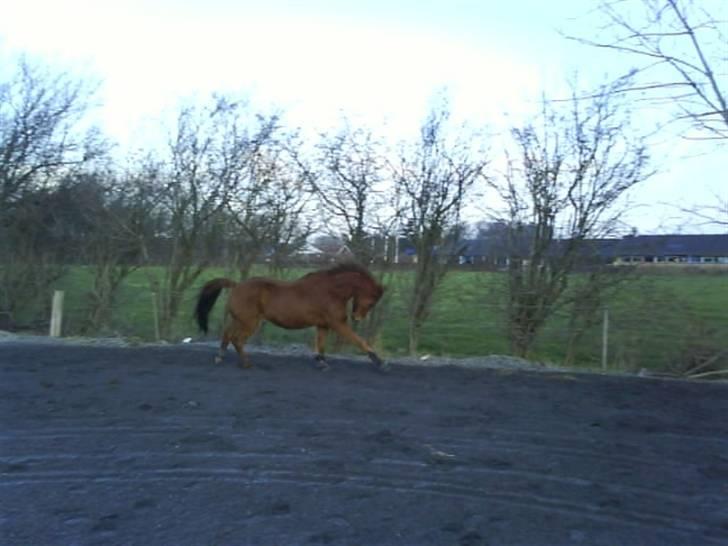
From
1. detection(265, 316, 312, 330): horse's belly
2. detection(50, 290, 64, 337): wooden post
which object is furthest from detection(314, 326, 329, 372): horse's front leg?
detection(50, 290, 64, 337): wooden post

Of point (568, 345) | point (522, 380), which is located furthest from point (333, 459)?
point (568, 345)

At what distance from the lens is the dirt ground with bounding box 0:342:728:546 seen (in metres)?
4.81

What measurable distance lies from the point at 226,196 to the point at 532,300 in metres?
7.64

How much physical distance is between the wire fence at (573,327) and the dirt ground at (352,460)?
123 inches

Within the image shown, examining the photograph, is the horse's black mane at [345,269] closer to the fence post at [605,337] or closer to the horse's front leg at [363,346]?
the horse's front leg at [363,346]

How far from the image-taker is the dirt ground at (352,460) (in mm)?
4809

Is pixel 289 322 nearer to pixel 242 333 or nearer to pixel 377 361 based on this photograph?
pixel 242 333

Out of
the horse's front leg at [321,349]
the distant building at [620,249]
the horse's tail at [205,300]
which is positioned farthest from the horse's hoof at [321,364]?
the distant building at [620,249]

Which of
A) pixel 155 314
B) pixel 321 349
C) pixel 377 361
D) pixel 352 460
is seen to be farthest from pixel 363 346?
pixel 155 314

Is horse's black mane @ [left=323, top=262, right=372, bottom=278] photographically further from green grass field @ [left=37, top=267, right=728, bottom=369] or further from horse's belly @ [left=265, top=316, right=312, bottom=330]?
green grass field @ [left=37, top=267, right=728, bottom=369]

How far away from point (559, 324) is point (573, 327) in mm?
300

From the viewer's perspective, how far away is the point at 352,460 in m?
6.38

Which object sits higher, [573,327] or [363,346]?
[573,327]

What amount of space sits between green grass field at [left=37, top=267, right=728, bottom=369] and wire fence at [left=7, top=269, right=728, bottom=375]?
0.7 inches
